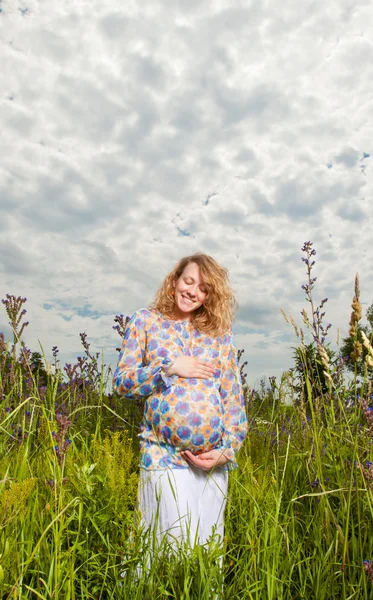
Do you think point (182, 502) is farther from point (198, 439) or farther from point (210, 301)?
point (210, 301)

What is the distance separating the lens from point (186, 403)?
8.21 feet

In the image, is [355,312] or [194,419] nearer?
[355,312]

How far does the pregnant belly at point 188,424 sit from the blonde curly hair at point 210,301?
0.60m

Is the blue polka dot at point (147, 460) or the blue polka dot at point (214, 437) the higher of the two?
the blue polka dot at point (214, 437)

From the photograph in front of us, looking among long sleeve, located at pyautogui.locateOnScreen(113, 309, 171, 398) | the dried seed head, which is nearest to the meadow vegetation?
the dried seed head

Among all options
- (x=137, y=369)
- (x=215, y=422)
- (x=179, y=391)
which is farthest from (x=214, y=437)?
(x=137, y=369)

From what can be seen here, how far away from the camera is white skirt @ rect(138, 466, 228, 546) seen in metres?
2.40

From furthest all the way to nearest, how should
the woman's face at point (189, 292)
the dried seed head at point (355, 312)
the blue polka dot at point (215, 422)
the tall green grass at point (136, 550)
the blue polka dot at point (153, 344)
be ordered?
the woman's face at point (189, 292), the blue polka dot at point (153, 344), the blue polka dot at point (215, 422), the tall green grass at point (136, 550), the dried seed head at point (355, 312)

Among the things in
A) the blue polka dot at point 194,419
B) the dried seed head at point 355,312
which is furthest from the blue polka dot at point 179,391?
the dried seed head at point 355,312

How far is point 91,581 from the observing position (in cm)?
226

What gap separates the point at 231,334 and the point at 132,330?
0.68 m

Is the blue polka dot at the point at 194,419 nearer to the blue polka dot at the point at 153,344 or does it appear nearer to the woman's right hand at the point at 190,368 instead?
the woman's right hand at the point at 190,368

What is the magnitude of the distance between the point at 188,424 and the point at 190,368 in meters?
0.29

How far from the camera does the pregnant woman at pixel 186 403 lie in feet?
8.13
